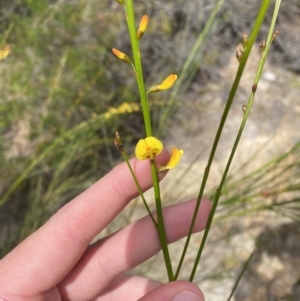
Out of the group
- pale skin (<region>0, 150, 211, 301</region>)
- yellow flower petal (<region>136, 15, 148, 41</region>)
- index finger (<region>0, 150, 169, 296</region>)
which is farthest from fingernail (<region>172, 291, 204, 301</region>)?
yellow flower petal (<region>136, 15, 148, 41</region>)

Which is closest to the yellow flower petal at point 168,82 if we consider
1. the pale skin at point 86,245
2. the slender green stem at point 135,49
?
the slender green stem at point 135,49

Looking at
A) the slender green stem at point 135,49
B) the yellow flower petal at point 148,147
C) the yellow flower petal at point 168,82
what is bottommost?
the yellow flower petal at point 148,147

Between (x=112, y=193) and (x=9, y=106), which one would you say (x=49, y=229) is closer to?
(x=112, y=193)

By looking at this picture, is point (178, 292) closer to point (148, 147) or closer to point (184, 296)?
point (184, 296)

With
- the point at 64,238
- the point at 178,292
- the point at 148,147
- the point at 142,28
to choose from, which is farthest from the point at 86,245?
the point at 142,28

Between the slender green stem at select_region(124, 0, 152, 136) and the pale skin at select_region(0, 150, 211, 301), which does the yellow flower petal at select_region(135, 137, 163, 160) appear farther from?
the pale skin at select_region(0, 150, 211, 301)

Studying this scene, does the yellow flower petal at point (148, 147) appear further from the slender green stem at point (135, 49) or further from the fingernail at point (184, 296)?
the fingernail at point (184, 296)
